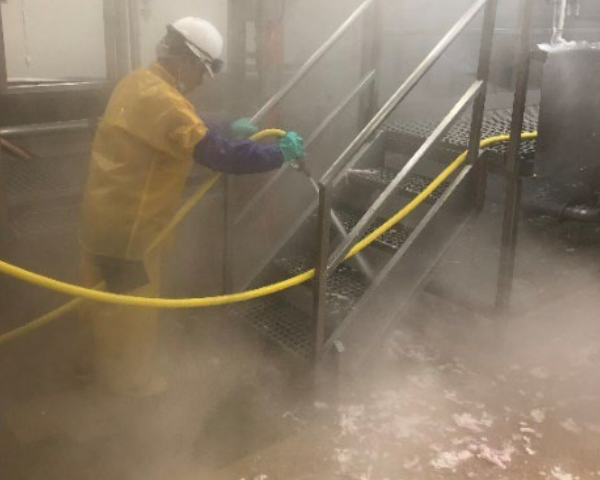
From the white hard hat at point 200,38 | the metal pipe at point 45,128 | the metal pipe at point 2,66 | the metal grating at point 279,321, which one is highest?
the white hard hat at point 200,38

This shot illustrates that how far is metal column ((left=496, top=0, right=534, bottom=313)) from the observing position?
445 centimetres

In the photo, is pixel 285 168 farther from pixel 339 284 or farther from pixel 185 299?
pixel 185 299

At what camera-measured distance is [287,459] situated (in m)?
3.76

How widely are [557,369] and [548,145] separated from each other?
1549mm

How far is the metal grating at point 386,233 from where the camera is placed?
14.7 ft

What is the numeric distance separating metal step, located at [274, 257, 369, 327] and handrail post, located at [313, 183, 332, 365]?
9.7 inches

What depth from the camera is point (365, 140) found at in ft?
13.0

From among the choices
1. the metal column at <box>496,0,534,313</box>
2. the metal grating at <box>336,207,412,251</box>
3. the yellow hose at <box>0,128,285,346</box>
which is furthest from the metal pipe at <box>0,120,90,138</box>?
the metal column at <box>496,0,534,313</box>

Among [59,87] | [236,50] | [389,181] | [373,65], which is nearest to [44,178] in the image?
[59,87]

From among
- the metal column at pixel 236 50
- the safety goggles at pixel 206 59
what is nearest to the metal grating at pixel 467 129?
the metal column at pixel 236 50

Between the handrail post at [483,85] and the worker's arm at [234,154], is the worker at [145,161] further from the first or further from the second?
the handrail post at [483,85]

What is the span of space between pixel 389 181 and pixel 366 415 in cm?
156

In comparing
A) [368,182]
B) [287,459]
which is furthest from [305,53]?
[287,459]

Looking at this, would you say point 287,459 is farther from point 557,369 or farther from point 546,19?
point 546,19
